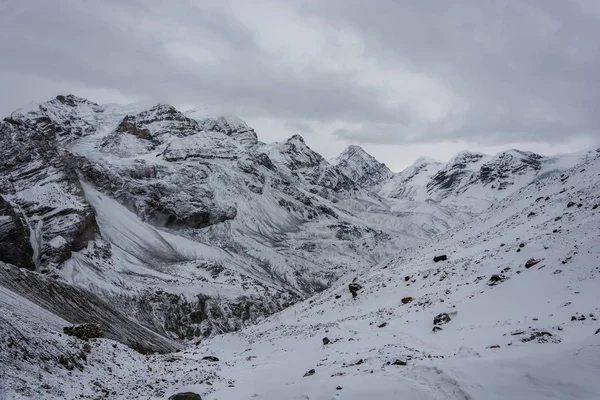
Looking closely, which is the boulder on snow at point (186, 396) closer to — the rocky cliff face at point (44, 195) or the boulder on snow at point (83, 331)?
the boulder on snow at point (83, 331)

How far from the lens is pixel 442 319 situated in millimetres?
25922

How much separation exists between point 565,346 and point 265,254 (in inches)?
7393

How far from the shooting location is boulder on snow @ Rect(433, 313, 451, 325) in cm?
2572

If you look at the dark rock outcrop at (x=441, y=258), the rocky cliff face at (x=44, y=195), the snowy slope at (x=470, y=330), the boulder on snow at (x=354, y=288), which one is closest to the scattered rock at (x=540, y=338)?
the snowy slope at (x=470, y=330)

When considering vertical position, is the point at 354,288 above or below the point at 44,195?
below

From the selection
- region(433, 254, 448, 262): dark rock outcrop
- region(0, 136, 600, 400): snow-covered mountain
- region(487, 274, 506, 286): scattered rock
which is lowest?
region(0, 136, 600, 400): snow-covered mountain

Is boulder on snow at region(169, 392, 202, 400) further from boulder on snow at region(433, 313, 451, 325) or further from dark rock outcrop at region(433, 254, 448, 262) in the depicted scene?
dark rock outcrop at region(433, 254, 448, 262)

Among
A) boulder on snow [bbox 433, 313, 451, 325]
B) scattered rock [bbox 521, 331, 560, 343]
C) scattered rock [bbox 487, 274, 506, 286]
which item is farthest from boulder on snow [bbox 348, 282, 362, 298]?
scattered rock [bbox 521, 331, 560, 343]

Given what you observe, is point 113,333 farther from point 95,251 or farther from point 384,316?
point 95,251

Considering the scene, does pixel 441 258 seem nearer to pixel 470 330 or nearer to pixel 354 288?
pixel 354 288

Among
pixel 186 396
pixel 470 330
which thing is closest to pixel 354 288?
pixel 470 330

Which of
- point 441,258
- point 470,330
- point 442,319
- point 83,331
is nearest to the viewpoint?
point 470,330

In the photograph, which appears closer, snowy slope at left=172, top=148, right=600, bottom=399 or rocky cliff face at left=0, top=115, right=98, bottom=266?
snowy slope at left=172, top=148, right=600, bottom=399

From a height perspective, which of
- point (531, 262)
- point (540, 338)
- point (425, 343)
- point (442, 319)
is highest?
point (531, 262)
